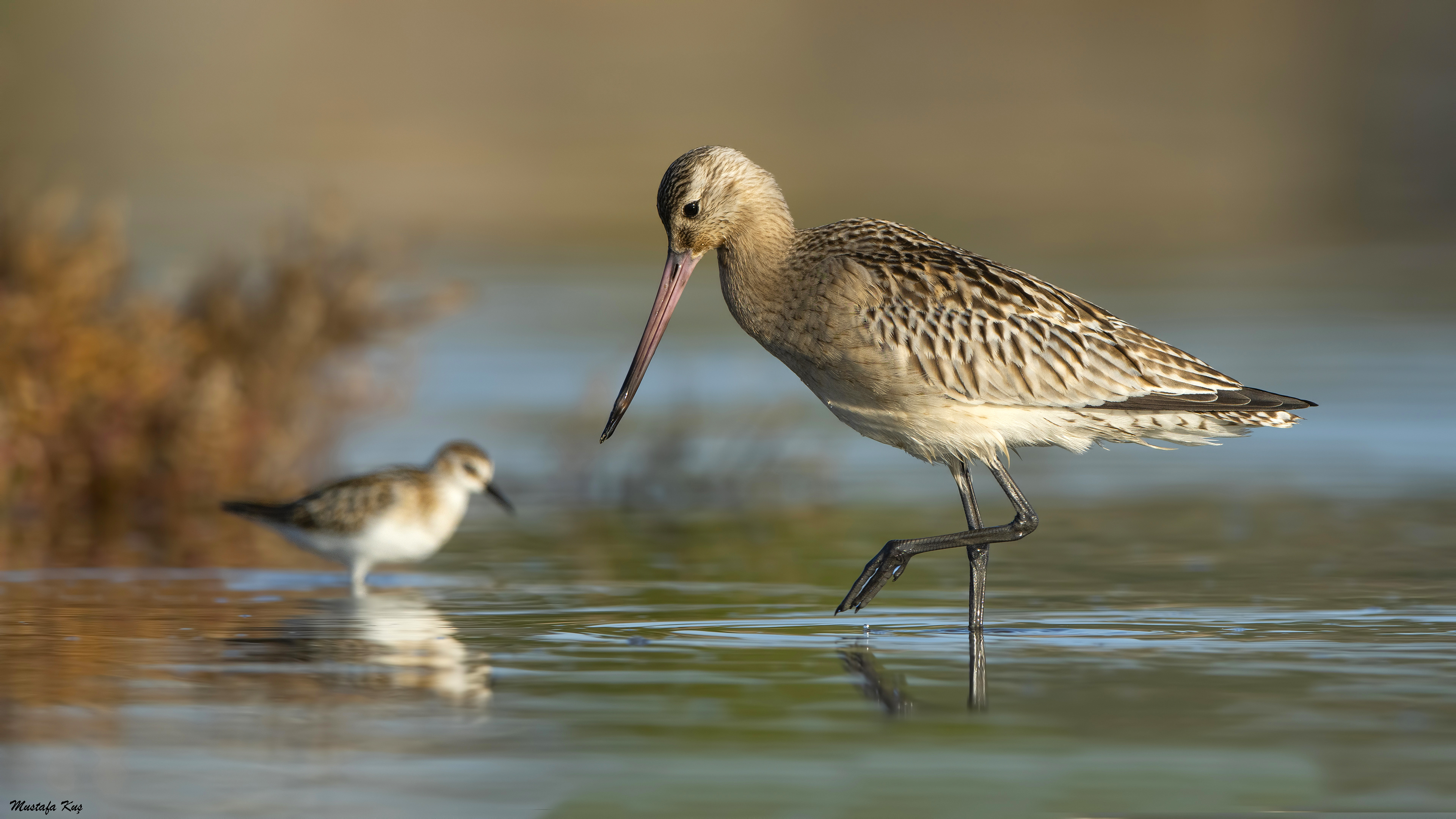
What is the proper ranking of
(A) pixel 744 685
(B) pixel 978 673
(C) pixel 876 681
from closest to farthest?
(A) pixel 744 685
(C) pixel 876 681
(B) pixel 978 673

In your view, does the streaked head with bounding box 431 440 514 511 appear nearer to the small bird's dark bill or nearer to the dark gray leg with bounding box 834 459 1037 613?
the small bird's dark bill

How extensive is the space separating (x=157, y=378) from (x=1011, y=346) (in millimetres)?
5168

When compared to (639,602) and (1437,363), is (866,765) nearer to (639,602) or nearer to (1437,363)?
(639,602)

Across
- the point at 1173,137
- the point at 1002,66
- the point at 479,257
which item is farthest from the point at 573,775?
the point at 1002,66

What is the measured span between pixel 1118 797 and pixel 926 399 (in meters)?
2.95

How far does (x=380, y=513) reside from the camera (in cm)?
965

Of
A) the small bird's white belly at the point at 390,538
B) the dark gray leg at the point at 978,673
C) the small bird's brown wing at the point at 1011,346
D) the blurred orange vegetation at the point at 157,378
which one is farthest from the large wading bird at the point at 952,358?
the blurred orange vegetation at the point at 157,378

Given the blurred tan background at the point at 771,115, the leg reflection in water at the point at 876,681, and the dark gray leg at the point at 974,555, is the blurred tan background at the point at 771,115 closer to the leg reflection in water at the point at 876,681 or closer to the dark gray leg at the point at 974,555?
the dark gray leg at the point at 974,555

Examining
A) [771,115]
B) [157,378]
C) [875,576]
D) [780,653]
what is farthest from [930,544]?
[771,115]

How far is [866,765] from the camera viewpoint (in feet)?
19.8

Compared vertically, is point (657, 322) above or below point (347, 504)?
above

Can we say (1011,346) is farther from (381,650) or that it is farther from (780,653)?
(381,650)

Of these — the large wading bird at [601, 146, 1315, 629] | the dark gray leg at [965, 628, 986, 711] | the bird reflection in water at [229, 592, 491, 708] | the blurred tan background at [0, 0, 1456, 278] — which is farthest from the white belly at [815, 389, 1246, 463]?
the blurred tan background at [0, 0, 1456, 278]

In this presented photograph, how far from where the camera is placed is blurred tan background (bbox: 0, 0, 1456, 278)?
32.2 m
